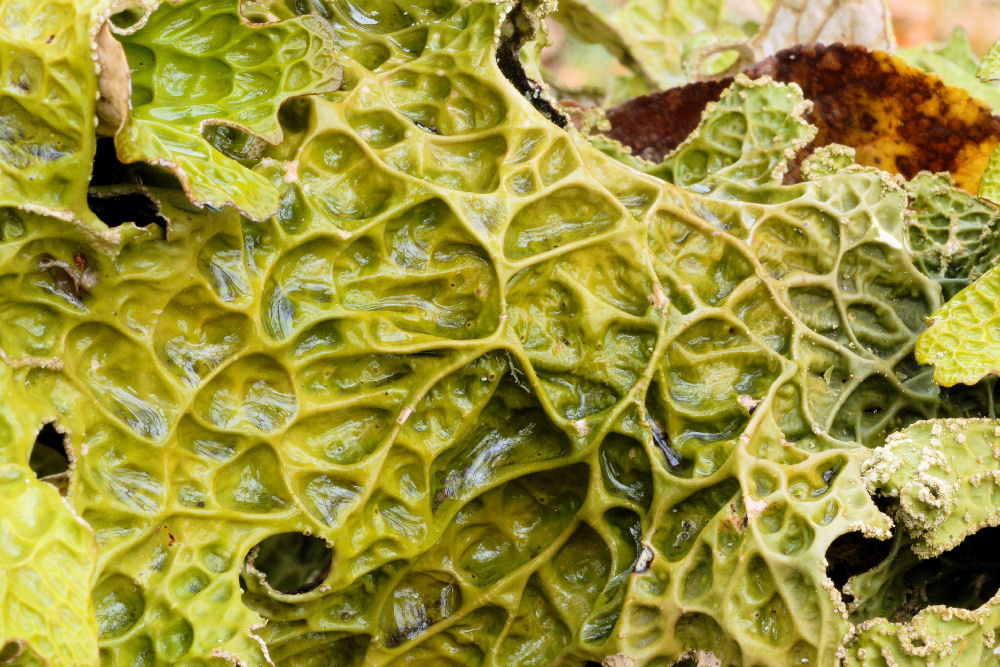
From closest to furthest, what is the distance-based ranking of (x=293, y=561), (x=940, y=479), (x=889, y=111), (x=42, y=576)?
(x=42, y=576) → (x=940, y=479) → (x=293, y=561) → (x=889, y=111)

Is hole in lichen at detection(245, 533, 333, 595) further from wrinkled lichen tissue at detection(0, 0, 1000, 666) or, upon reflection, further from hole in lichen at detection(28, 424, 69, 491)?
hole in lichen at detection(28, 424, 69, 491)

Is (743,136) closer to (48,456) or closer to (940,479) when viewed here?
(940,479)

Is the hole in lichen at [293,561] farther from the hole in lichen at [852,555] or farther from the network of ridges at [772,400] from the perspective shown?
the hole in lichen at [852,555]

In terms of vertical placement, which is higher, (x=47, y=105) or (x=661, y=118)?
(x=47, y=105)

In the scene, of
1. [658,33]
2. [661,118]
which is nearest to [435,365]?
[661,118]

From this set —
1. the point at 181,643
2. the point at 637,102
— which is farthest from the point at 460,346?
the point at 637,102

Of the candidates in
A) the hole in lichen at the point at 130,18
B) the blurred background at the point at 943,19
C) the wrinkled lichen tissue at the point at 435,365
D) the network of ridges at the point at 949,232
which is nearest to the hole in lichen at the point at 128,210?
the wrinkled lichen tissue at the point at 435,365

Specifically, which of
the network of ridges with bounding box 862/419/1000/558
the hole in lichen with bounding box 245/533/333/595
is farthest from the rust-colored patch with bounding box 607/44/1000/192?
the hole in lichen with bounding box 245/533/333/595
